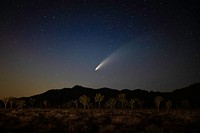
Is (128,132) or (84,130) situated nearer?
(128,132)

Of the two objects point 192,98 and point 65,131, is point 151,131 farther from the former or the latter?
point 192,98

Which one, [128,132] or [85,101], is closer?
[128,132]

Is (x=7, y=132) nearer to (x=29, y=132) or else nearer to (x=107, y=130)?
(x=29, y=132)

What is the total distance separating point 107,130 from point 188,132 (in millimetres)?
5195

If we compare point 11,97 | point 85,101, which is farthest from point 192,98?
point 11,97

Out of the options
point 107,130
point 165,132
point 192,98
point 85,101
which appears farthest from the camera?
point 192,98

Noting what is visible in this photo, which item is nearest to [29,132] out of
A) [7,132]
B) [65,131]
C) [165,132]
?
[7,132]

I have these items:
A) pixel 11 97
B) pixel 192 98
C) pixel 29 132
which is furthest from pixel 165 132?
pixel 192 98

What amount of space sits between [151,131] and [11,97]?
8767 centimetres

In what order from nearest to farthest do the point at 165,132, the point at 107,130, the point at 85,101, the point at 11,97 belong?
the point at 165,132 → the point at 107,130 → the point at 85,101 → the point at 11,97

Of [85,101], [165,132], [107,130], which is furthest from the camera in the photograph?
[85,101]

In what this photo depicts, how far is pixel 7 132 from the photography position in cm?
1349

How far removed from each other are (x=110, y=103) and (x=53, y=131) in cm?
7766

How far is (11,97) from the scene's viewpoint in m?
90.5
